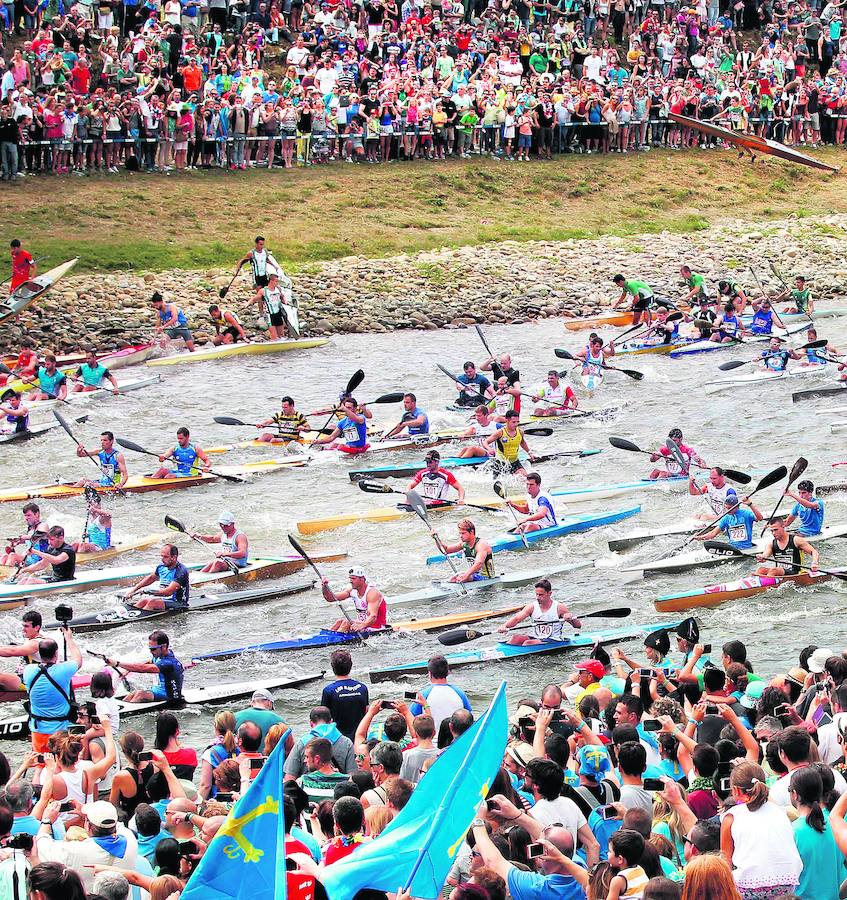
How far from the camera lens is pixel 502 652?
14586mm

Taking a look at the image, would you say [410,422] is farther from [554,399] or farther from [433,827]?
[433,827]

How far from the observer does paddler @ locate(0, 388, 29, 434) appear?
73.4ft

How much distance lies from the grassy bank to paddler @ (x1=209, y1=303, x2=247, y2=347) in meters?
2.61

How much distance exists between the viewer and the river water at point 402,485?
14.9 m

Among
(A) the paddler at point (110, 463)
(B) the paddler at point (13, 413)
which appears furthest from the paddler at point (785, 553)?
(B) the paddler at point (13, 413)

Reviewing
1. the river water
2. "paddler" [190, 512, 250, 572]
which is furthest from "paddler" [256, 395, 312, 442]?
"paddler" [190, 512, 250, 572]

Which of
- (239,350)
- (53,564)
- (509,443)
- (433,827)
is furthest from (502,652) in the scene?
(239,350)

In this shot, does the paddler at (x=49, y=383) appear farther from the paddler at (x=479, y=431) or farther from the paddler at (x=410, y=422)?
the paddler at (x=479, y=431)

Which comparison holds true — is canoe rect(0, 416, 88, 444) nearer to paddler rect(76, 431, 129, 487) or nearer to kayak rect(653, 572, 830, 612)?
paddler rect(76, 431, 129, 487)

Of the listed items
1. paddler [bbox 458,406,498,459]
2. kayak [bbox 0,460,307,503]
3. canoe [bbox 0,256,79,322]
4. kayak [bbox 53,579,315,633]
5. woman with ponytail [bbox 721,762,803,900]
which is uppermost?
woman with ponytail [bbox 721,762,803,900]

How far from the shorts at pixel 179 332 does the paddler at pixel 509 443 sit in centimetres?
858

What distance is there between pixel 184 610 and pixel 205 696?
2.58 meters

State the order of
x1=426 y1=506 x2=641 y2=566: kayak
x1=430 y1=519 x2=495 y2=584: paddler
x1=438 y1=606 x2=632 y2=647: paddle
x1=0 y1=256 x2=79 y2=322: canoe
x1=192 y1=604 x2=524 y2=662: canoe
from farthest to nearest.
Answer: x1=0 y1=256 x2=79 y2=322: canoe
x1=426 y1=506 x2=641 y2=566: kayak
x1=430 y1=519 x2=495 y2=584: paddler
x1=192 y1=604 x2=524 y2=662: canoe
x1=438 y1=606 x2=632 y2=647: paddle

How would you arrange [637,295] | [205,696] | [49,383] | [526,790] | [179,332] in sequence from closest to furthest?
1. [526,790]
2. [205,696]
3. [49,383]
4. [179,332]
5. [637,295]
